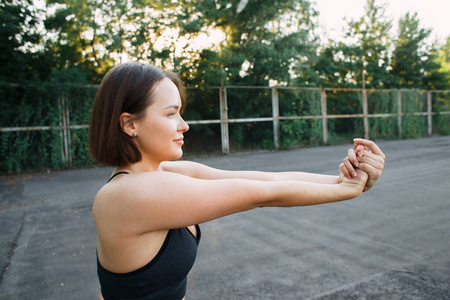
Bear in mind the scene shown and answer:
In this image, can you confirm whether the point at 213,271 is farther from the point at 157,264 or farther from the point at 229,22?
the point at 229,22

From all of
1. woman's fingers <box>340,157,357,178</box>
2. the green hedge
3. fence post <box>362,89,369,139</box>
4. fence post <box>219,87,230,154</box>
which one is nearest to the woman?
woman's fingers <box>340,157,357,178</box>

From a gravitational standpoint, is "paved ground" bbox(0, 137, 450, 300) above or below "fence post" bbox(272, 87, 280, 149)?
below

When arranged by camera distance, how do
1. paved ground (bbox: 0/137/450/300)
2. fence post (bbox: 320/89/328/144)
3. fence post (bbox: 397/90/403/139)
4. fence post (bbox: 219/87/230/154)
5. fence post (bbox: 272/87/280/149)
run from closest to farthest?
paved ground (bbox: 0/137/450/300) → fence post (bbox: 219/87/230/154) → fence post (bbox: 272/87/280/149) → fence post (bbox: 320/89/328/144) → fence post (bbox: 397/90/403/139)

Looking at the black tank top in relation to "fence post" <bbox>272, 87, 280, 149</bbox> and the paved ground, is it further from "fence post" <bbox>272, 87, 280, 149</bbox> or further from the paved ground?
"fence post" <bbox>272, 87, 280, 149</bbox>

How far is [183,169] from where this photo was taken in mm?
1767

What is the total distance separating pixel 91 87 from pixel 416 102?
17483 millimetres

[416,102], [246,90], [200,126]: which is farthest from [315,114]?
[416,102]

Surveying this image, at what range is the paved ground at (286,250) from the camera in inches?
112

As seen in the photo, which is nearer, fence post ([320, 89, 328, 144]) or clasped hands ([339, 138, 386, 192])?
clasped hands ([339, 138, 386, 192])

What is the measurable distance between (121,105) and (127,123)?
0.07 m

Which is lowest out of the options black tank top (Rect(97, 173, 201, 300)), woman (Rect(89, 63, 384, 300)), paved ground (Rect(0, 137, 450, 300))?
paved ground (Rect(0, 137, 450, 300))

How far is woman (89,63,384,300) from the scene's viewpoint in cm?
112

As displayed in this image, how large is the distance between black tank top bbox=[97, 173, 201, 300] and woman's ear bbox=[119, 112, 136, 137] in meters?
0.37

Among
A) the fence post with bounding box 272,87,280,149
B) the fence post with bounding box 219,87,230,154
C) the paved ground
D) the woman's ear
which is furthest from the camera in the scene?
the fence post with bounding box 272,87,280,149
